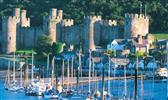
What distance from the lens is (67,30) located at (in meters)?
115

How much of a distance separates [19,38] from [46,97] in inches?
1372

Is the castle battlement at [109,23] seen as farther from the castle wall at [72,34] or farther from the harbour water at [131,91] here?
the harbour water at [131,91]

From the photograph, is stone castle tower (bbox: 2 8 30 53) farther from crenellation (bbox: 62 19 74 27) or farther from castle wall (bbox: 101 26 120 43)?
castle wall (bbox: 101 26 120 43)

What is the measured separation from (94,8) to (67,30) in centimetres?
1533

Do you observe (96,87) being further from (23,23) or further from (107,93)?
(23,23)

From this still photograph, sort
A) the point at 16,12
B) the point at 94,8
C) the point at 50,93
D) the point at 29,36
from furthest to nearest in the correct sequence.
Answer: the point at 94,8 < the point at 16,12 < the point at 29,36 < the point at 50,93

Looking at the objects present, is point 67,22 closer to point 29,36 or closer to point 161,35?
point 29,36

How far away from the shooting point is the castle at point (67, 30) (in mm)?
112312

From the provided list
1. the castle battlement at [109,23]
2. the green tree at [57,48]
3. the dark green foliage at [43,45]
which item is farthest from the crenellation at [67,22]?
the castle battlement at [109,23]

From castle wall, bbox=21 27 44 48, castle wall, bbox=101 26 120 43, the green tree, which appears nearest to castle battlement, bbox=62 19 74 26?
castle wall, bbox=21 27 44 48

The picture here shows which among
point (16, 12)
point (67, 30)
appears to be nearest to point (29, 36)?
point (67, 30)

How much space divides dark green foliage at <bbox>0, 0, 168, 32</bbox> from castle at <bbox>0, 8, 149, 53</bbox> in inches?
258

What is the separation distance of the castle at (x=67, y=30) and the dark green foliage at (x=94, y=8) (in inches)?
258

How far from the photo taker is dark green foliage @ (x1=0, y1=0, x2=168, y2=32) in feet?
410
